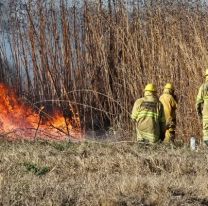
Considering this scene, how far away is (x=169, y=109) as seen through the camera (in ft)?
33.4

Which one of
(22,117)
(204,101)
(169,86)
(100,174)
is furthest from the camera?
(22,117)

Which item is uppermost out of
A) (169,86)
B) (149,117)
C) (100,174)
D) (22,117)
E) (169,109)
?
(169,86)

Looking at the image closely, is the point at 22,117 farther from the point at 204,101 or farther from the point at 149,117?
the point at 204,101

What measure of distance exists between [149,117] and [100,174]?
10.9 feet

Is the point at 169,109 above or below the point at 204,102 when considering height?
below

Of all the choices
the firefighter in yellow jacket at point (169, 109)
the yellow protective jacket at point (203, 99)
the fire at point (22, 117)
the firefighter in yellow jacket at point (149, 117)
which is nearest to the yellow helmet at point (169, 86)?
the firefighter in yellow jacket at point (169, 109)

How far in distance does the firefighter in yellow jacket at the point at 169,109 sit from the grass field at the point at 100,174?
2.17 metres

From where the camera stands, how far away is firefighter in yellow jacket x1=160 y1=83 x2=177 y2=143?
10023 mm

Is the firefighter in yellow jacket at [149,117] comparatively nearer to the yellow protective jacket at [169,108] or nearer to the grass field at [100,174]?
the yellow protective jacket at [169,108]

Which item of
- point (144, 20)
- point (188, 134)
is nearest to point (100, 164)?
point (188, 134)

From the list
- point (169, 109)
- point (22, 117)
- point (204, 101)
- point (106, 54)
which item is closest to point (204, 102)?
point (204, 101)

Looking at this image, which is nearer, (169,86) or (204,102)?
(204,102)

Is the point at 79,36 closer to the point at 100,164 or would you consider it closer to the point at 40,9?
the point at 40,9

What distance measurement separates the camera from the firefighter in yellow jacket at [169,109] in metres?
10.0
